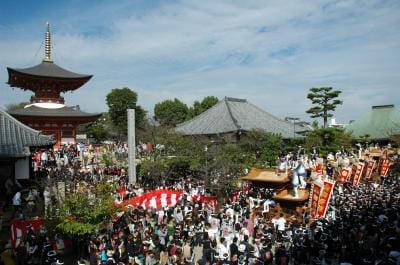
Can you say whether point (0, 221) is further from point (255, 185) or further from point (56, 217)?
point (255, 185)

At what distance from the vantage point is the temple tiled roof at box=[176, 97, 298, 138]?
4064 centimetres

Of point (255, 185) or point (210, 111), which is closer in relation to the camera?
point (255, 185)

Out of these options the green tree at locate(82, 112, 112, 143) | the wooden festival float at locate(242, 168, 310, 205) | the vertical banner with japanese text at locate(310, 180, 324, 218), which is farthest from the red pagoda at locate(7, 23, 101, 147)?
the vertical banner with japanese text at locate(310, 180, 324, 218)

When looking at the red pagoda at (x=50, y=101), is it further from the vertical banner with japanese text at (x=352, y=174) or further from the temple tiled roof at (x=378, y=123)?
the temple tiled roof at (x=378, y=123)

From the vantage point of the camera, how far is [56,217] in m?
13.3

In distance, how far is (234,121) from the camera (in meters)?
40.5

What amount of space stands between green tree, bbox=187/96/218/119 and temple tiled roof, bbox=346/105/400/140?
74.1 feet

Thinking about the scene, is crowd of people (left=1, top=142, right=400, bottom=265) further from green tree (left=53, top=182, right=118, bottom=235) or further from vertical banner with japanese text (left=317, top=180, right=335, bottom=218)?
green tree (left=53, top=182, right=118, bottom=235)

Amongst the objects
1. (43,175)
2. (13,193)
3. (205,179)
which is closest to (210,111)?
(205,179)

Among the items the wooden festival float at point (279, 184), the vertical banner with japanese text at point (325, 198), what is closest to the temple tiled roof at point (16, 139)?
the wooden festival float at point (279, 184)

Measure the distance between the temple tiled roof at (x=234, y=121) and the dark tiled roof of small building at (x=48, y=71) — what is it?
12.3m

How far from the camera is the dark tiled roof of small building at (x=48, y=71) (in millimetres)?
36625

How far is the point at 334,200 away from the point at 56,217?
44.4 feet

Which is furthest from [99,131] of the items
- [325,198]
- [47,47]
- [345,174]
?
[325,198]
